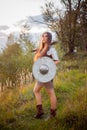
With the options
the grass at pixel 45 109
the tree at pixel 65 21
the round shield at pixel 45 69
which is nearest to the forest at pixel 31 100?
the grass at pixel 45 109

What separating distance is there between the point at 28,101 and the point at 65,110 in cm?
226

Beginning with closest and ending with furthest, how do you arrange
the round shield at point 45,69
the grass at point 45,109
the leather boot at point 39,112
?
the grass at point 45,109, the round shield at point 45,69, the leather boot at point 39,112

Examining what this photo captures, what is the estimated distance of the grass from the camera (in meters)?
8.00

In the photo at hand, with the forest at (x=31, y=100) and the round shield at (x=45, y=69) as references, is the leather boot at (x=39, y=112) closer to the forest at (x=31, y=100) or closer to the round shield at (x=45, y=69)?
the forest at (x=31, y=100)

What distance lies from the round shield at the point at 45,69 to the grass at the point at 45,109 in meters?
0.82

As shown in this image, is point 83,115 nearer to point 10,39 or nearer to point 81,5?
point 81,5

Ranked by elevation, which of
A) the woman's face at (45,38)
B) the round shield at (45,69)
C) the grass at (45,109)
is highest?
the woman's face at (45,38)

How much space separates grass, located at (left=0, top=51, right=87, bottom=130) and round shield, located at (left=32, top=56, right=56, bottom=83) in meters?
0.82

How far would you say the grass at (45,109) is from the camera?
800cm

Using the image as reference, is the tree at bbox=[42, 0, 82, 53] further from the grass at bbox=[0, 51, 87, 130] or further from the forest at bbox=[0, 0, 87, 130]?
the grass at bbox=[0, 51, 87, 130]

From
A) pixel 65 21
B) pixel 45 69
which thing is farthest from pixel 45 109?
pixel 65 21

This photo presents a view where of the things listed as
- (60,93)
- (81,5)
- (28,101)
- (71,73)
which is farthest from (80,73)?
(81,5)

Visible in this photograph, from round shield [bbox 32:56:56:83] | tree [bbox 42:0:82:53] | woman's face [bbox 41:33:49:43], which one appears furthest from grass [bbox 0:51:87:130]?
tree [bbox 42:0:82:53]

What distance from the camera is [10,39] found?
54.3 metres
